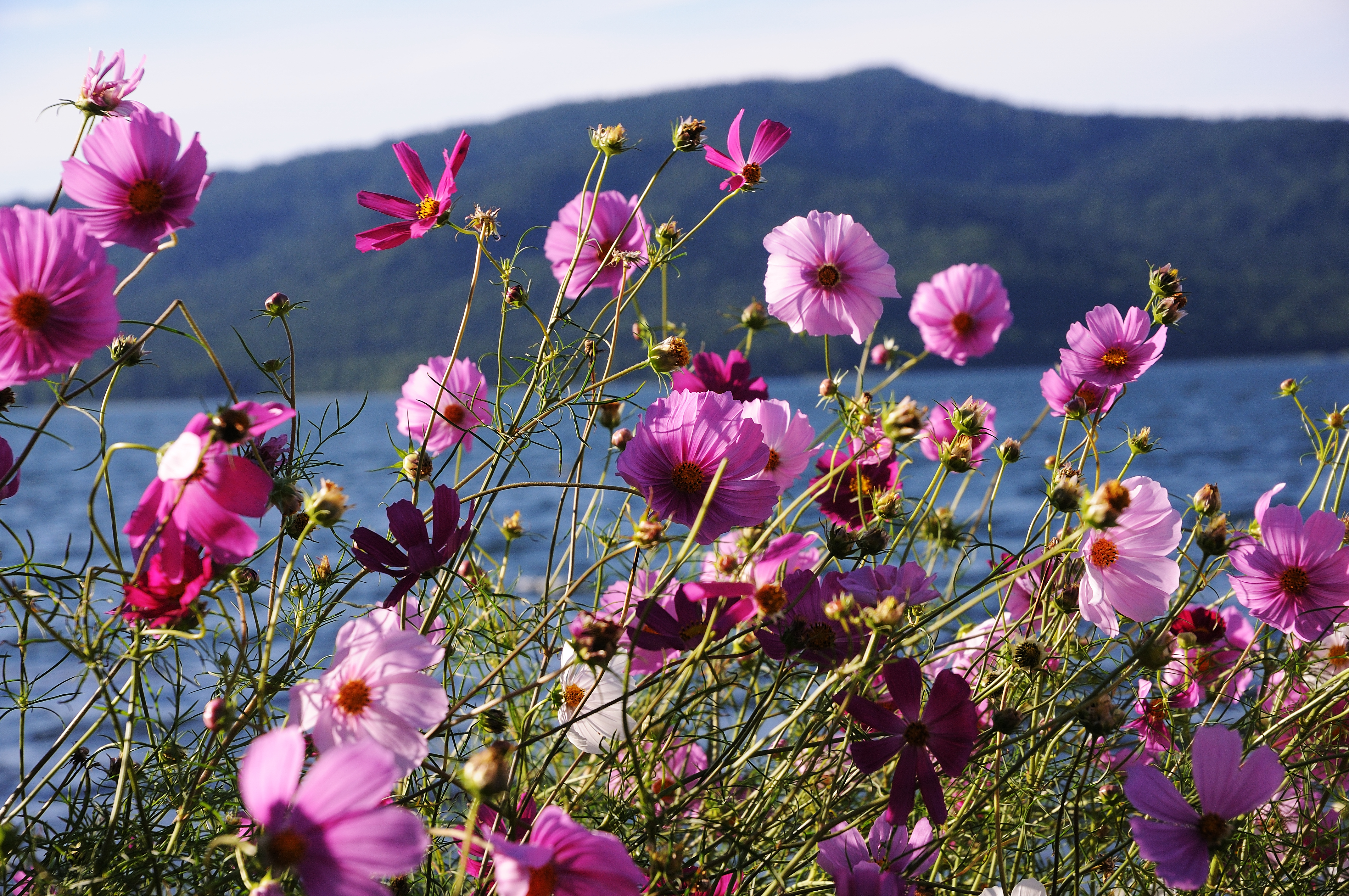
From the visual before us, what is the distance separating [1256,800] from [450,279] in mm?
47938

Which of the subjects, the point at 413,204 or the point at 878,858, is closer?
the point at 878,858

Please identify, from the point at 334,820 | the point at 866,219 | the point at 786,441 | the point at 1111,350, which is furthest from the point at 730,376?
the point at 866,219

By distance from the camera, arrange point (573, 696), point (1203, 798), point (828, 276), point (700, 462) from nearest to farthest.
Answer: point (1203, 798) < point (700, 462) < point (573, 696) < point (828, 276)

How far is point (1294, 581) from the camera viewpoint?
0.67 metres

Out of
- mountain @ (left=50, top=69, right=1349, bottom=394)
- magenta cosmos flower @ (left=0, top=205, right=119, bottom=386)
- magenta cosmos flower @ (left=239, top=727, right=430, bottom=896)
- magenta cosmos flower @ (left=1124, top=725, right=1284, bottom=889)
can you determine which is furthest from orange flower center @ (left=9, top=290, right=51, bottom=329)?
mountain @ (left=50, top=69, right=1349, bottom=394)

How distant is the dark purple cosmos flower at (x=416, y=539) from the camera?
546 mm

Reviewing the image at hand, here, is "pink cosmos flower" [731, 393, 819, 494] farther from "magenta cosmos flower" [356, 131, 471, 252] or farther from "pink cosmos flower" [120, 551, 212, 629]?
"pink cosmos flower" [120, 551, 212, 629]

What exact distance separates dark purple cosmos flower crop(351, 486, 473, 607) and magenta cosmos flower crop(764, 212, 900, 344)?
0.34 meters

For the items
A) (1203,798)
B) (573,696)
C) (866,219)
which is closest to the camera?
(1203,798)

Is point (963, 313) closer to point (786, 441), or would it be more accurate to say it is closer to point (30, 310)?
point (786, 441)

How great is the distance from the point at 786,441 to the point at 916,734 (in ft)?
0.90

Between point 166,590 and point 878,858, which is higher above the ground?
point 166,590

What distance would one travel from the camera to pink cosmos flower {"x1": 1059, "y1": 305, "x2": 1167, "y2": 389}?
78 centimetres

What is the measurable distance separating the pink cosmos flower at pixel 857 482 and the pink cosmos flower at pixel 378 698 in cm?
33
